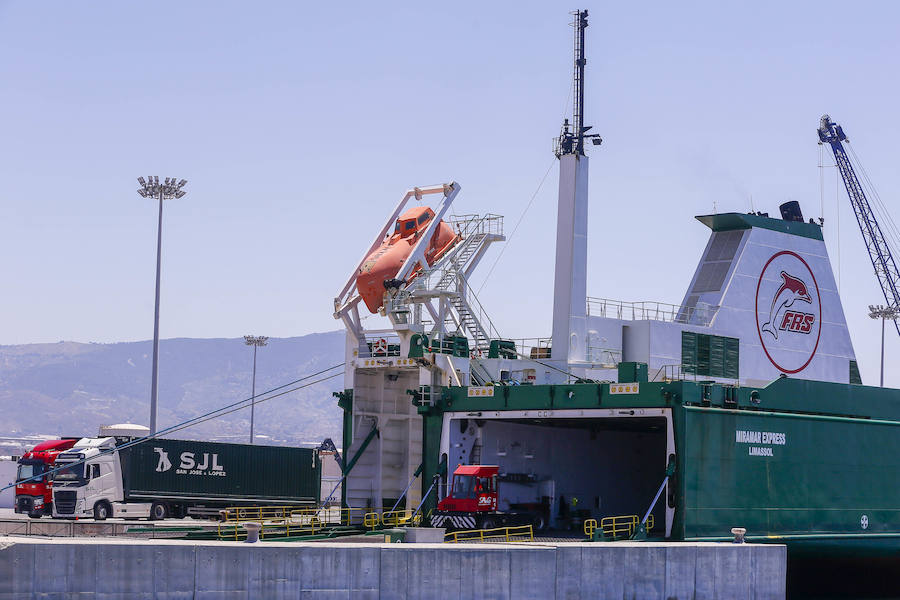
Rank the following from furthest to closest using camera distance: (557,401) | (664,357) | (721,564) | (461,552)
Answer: (664,357)
(557,401)
(721,564)
(461,552)

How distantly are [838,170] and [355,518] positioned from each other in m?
64.9

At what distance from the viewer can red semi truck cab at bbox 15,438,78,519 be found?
48.1m

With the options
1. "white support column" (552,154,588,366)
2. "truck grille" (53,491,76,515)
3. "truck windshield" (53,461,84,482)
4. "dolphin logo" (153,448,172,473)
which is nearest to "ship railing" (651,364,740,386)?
"white support column" (552,154,588,366)

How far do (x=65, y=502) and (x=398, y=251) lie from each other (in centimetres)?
1613

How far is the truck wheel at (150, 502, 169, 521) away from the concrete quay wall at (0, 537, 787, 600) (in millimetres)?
23021

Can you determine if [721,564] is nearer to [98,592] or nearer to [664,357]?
[664,357]

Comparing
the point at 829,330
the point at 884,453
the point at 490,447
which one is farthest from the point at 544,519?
the point at 829,330

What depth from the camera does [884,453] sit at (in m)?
39.2

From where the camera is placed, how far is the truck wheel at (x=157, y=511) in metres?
48.3

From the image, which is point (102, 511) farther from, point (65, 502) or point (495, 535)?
point (495, 535)

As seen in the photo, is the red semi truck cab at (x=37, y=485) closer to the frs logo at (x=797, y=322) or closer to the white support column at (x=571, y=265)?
the white support column at (x=571, y=265)

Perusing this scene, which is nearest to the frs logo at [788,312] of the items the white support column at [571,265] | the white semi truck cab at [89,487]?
the white support column at [571,265]

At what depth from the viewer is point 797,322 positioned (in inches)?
1800

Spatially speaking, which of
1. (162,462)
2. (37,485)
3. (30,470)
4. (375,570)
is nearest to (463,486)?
(375,570)
